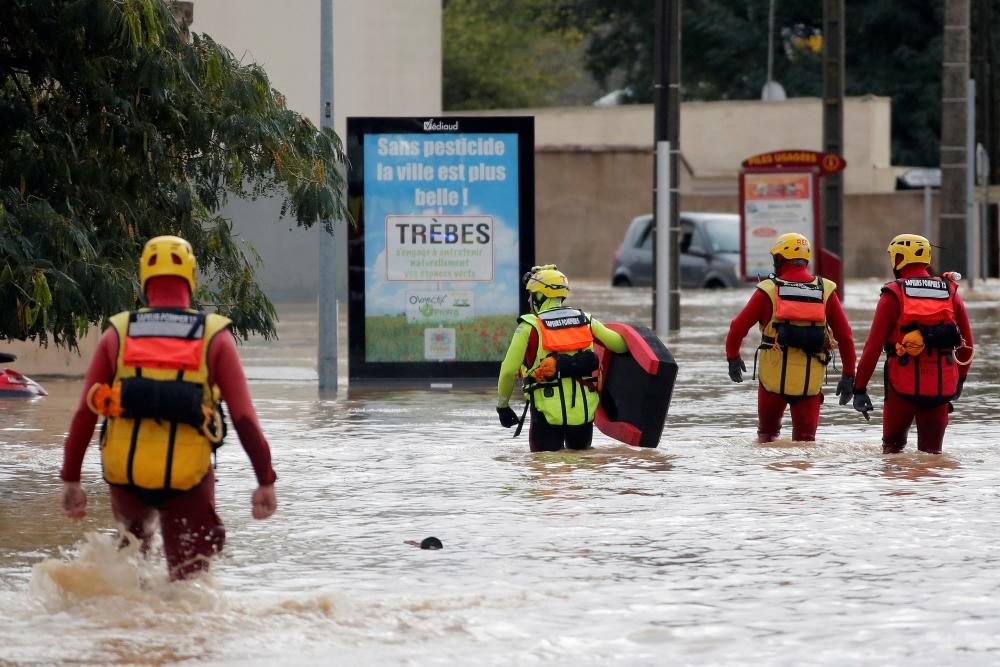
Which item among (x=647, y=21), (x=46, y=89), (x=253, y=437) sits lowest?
(x=253, y=437)

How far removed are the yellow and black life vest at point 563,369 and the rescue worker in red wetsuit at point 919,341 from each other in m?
1.66

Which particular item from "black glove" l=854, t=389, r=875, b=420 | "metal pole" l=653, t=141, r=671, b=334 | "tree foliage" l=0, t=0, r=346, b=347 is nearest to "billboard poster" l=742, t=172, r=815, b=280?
"metal pole" l=653, t=141, r=671, b=334

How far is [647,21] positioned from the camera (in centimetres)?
6366

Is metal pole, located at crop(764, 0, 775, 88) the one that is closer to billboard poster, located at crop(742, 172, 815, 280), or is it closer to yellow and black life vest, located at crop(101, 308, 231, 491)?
billboard poster, located at crop(742, 172, 815, 280)

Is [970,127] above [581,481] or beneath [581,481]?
above

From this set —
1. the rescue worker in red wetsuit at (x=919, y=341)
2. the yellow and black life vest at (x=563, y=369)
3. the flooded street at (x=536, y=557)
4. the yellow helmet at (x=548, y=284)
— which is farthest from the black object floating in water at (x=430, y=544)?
the rescue worker in red wetsuit at (x=919, y=341)

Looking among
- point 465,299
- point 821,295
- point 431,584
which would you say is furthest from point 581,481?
point 465,299

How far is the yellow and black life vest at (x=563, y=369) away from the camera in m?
12.3

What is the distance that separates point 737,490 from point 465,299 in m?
7.44

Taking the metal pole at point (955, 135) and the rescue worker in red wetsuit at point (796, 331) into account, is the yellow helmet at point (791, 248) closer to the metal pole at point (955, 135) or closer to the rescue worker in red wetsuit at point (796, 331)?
the rescue worker in red wetsuit at point (796, 331)

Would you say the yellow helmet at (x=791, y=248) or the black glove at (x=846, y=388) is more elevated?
the yellow helmet at (x=791, y=248)

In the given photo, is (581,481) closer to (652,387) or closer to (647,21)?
(652,387)

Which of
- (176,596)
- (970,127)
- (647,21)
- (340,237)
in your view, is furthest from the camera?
(647,21)

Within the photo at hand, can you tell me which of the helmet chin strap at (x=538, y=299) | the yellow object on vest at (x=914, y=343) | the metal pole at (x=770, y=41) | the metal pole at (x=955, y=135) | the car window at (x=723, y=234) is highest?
the metal pole at (x=770, y=41)
